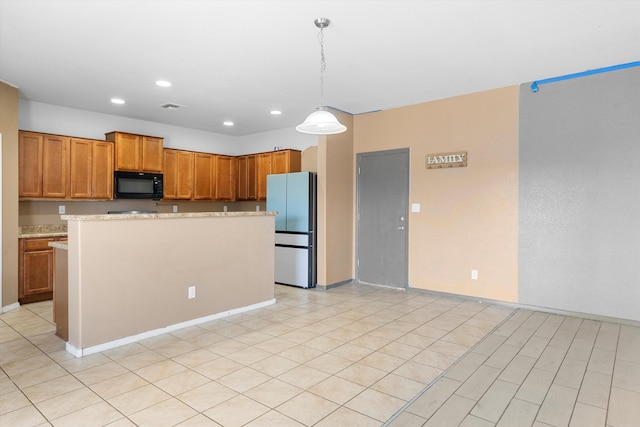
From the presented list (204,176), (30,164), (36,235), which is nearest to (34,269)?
(36,235)

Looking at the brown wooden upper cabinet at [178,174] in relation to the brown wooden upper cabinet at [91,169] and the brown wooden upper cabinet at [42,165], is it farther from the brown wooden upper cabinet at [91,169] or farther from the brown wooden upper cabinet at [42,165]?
the brown wooden upper cabinet at [42,165]

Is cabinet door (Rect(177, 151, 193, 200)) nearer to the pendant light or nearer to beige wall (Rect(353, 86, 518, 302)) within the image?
beige wall (Rect(353, 86, 518, 302))

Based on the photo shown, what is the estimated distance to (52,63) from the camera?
12.4ft

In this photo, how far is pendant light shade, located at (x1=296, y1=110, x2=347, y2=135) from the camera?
3.21 metres

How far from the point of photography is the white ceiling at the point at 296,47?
2768 millimetres

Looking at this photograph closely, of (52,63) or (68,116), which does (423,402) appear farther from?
(68,116)

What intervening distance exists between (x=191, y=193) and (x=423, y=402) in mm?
5487

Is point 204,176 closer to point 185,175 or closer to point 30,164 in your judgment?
point 185,175

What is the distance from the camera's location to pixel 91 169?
17.9ft

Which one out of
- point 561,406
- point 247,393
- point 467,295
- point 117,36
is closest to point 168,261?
point 247,393

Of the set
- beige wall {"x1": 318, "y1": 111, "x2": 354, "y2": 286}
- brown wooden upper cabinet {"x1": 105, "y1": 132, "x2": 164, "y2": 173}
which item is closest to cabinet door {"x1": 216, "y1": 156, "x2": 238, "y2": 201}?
brown wooden upper cabinet {"x1": 105, "y1": 132, "x2": 164, "y2": 173}

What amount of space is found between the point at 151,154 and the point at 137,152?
0.23 meters

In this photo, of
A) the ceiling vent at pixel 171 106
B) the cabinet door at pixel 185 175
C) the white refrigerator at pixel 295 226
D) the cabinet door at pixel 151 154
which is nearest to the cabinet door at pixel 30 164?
the cabinet door at pixel 151 154

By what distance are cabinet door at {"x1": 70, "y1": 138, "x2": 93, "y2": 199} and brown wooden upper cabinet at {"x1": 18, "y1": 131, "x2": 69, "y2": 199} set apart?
82mm
